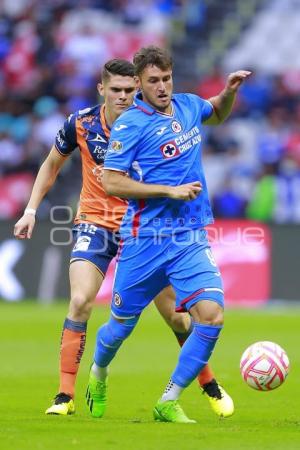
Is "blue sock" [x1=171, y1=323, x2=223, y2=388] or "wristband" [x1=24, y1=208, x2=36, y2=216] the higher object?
"wristband" [x1=24, y1=208, x2=36, y2=216]

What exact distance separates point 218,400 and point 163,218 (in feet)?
4.81

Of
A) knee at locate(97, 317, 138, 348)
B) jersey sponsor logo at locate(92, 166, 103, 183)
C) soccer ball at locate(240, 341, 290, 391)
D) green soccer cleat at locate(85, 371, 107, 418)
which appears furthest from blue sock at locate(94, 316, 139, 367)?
jersey sponsor logo at locate(92, 166, 103, 183)

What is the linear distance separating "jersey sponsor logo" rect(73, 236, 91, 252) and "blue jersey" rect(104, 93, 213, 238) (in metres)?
0.86

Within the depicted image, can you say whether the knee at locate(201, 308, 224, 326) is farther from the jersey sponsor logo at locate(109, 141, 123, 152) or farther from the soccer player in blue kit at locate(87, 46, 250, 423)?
the jersey sponsor logo at locate(109, 141, 123, 152)

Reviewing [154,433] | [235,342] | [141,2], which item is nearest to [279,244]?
[235,342]

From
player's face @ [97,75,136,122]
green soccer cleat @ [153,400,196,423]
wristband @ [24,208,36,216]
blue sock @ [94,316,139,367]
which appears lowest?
green soccer cleat @ [153,400,196,423]

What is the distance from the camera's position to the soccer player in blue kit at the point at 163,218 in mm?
7379

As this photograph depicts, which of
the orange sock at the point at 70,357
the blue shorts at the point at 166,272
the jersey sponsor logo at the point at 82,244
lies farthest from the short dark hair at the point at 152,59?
the orange sock at the point at 70,357

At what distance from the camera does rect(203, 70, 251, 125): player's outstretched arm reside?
7.92 m

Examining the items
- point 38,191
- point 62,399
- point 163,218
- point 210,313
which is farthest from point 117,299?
point 38,191

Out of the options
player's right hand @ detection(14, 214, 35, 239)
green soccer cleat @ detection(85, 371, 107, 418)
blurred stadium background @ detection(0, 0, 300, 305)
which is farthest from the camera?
blurred stadium background @ detection(0, 0, 300, 305)

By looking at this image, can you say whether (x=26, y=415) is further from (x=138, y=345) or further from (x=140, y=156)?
(x=138, y=345)

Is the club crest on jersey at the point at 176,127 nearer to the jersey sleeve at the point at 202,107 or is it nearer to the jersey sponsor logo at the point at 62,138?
the jersey sleeve at the point at 202,107

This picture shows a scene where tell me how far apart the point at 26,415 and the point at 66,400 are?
32 centimetres
